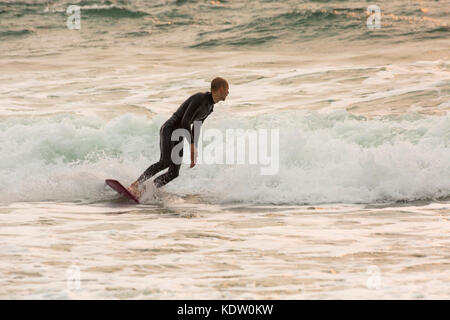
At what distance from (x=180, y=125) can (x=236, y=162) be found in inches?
84.0

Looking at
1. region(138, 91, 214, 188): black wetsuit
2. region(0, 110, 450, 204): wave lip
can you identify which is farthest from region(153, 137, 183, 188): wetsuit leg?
region(0, 110, 450, 204): wave lip

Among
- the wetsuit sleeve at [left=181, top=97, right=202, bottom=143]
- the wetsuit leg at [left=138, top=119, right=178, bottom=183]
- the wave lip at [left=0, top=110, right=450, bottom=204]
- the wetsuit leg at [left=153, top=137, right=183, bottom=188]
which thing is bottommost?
the wave lip at [left=0, top=110, right=450, bottom=204]

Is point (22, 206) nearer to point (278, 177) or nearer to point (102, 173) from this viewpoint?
point (102, 173)

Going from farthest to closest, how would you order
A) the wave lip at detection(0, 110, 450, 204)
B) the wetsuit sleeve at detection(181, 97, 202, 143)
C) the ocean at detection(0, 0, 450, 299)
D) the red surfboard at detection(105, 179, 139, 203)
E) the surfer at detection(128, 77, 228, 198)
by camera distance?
the wave lip at detection(0, 110, 450, 204) → the red surfboard at detection(105, 179, 139, 203) → the wetsuit sleeve at detection(181, 97, 202, 143) → the surfer at detection(128, 77, 228, 198) → the ocean at detection(0, 0, 450, 299)

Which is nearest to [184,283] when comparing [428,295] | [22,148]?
[428,295]

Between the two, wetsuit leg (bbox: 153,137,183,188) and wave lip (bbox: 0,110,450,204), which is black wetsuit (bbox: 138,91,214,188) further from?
wave lip (bbox: 0,110,450,204)

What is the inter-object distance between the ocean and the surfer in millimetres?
374

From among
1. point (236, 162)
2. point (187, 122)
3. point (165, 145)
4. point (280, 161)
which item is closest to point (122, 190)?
point (165, 145)

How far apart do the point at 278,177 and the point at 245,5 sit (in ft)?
52.5

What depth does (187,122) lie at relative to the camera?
28.3ft

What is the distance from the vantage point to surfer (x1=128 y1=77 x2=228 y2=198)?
8445 mm

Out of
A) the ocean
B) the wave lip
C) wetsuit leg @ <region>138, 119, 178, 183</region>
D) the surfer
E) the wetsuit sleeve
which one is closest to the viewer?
the ocean

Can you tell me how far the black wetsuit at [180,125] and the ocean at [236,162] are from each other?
1.42 ft

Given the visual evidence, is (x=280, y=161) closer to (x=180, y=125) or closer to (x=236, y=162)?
(x=236, y=162)
